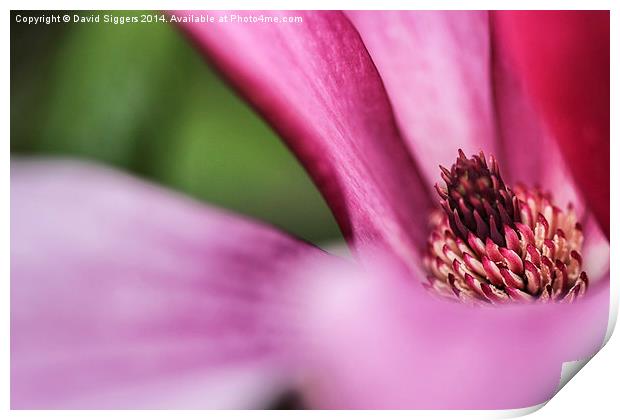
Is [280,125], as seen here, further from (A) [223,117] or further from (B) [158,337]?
(B) [158,337]

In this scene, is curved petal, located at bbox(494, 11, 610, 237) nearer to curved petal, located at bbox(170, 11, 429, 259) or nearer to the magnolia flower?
the magnolia flower

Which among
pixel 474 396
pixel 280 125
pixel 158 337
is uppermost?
pixel 280 125

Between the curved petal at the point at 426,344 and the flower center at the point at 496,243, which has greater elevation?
the flower center at the point at 496,243

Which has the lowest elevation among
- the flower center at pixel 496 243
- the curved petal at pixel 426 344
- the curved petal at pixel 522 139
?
the curved petal at pixel 426 344

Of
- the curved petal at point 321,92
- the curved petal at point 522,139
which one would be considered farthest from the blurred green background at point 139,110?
the curved petal at point 522,139

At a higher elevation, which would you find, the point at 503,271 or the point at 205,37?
the point at 205,37

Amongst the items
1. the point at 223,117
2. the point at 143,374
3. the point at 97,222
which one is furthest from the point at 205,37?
the point at 143,374

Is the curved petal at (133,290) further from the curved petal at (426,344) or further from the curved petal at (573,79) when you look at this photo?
the curved petal at (573,79)

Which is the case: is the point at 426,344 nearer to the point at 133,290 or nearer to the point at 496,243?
the point at 496,243
